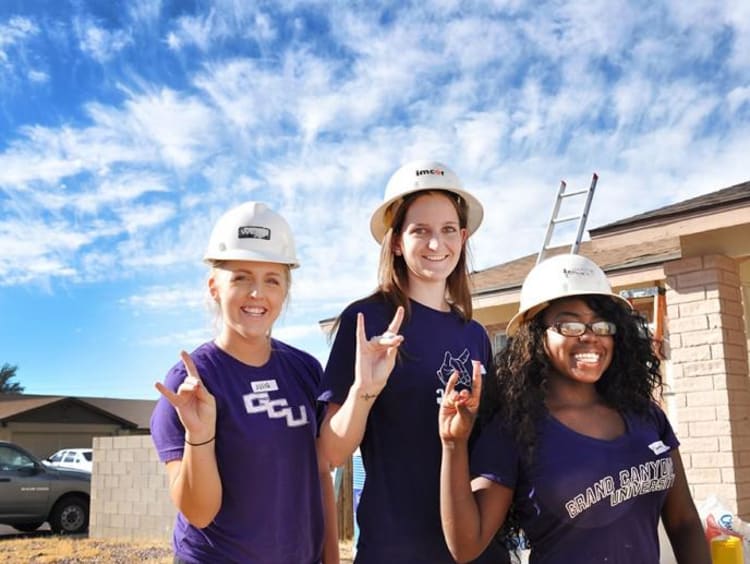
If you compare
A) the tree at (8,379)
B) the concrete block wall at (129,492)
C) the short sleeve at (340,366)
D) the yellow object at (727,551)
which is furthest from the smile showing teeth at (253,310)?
the tree at (8,379)

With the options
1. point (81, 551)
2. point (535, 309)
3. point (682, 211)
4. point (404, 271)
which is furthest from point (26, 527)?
point (535, 309)

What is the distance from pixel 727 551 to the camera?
2.93 metres

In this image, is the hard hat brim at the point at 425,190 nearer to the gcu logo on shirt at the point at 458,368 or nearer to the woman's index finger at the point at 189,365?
the gcu logo on shirt at the point at 458,368

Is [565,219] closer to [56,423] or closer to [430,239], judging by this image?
[430,239]

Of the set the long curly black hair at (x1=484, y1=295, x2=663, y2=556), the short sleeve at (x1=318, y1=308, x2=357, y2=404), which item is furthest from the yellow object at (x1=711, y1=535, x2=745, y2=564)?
the short sleeve at (x1=318, y1=308, x2=357, y2=404)

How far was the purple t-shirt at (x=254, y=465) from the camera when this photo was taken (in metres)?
2.41

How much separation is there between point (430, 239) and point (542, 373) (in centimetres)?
61

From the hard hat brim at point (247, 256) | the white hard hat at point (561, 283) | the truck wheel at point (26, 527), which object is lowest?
the truck wheel at point (26, 527)

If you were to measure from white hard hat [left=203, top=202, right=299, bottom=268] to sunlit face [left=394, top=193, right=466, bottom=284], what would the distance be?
1.32ft

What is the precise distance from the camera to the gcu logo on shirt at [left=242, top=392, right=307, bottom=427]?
2523mm

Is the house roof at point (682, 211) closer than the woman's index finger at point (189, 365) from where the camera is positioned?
No

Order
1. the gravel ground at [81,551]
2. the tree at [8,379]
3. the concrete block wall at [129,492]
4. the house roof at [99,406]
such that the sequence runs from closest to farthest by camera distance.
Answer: the gravel ground at [81,551], the concrete block wall at [129,492], the house roof at [99,406], the tree at [8,379]

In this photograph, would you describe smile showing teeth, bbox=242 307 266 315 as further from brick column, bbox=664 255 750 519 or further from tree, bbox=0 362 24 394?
tree, bbox=0 362 24 394

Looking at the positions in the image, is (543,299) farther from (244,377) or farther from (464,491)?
(244,377)
